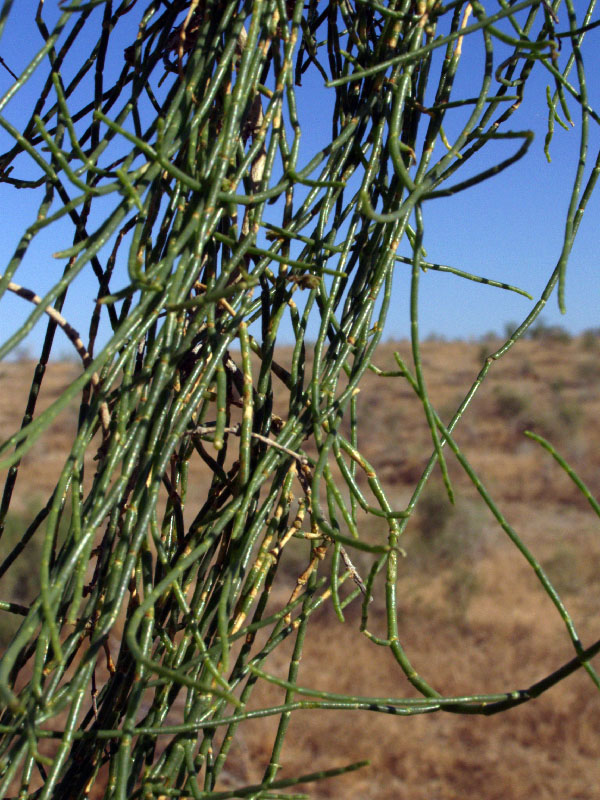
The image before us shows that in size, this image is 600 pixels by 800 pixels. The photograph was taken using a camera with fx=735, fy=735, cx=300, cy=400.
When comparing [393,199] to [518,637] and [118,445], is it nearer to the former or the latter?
[118,445]

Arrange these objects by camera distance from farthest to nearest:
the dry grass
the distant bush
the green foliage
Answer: the distant bush, the dry grass, the green foliage

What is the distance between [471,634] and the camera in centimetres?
725

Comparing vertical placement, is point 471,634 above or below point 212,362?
below

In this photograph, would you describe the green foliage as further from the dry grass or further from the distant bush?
the distant bush

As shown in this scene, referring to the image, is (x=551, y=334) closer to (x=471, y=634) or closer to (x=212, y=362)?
(x=471, y=634)

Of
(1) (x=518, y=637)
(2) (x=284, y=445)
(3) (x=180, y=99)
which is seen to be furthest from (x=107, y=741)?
(1) (x=518, y=637)

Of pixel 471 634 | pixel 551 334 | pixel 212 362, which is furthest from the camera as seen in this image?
pixel 551 334

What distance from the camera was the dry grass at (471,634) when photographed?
5398mm

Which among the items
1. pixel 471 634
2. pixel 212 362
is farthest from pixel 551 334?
pixel 212 362

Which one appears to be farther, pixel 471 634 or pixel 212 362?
pixel 471 634

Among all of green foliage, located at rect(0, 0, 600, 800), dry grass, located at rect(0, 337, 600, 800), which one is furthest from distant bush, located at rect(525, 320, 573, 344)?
green foliage, located at rect(0, 0, 600, 800)

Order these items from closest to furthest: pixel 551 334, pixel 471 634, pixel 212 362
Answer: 1. pixel 212 362
2. pixel 471 634
3. pixel 551 334

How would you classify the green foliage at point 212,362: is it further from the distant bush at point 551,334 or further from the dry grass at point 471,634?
the distant bush at point 551,334

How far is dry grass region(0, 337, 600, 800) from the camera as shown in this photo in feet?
17.7
